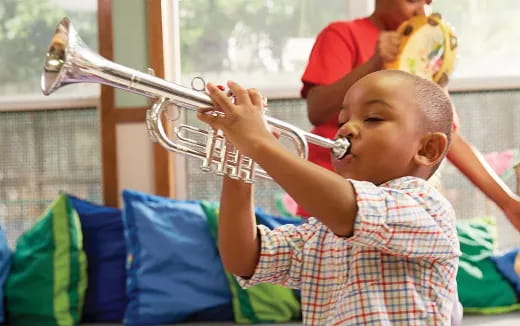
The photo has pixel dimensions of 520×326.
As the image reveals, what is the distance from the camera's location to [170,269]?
2.22 meters

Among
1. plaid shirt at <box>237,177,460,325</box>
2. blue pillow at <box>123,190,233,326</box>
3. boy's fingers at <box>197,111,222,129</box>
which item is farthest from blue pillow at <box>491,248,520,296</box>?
boy's fingers at <box>197,111,222,129</box>

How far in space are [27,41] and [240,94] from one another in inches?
77.1

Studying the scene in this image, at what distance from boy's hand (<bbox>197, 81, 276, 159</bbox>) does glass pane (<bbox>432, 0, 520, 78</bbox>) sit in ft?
6.24

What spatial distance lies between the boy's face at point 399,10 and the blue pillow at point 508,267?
0.95 meters

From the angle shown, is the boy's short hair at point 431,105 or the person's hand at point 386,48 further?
the person's hand at point 386,48

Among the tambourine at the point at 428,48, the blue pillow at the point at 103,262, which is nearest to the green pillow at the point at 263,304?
the blue pillow at the point at 103,262

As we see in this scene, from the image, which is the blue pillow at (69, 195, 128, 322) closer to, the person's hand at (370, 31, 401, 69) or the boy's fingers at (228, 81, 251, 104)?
the person's hand at (370, 31, 401, 69)

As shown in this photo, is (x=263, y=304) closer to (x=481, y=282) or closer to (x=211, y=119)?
(x=481, y=282)

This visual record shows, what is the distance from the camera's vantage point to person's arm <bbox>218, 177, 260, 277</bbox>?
1.03m

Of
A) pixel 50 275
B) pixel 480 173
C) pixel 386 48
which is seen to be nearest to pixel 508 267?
pixel 480 173

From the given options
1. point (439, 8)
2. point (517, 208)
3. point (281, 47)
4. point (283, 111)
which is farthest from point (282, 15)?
point (517, 208)

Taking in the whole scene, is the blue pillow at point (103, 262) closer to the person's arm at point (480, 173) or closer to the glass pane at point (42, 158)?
the glass pane at point (42, 158)

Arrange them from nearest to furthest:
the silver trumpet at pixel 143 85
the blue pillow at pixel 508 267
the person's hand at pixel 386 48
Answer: the silver trumpet at pixel 143 85, the person's hand at pixel 386 48, the blue pillow at pixel 508 267

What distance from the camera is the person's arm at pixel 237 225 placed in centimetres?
103
